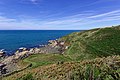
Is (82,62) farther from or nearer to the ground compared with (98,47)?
farther from the ground

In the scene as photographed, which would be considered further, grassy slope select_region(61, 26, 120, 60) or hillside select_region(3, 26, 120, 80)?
grassy slope select_region(61, 26, 120, 60)

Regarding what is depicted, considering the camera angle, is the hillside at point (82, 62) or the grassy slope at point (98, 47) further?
the grassy slope at point (98, 47)

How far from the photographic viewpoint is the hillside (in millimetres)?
26927

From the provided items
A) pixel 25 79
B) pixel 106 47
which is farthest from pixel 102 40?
pixel 25 79

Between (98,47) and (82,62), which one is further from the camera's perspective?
(98,47)

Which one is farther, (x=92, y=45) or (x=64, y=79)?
(x=92, y=45)

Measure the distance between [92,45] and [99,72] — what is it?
220ft

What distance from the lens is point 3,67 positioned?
69.9 metres

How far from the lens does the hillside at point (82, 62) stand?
26.9 meters

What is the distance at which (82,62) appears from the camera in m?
37.7

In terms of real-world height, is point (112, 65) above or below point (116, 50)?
above

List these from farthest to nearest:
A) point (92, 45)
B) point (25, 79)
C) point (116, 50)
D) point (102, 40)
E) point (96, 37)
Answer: point (96, 37) < point (102, 40) < point (92, 45) < point (116, 50) < point (25, 79)

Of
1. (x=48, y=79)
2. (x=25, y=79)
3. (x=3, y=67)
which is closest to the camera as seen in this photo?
(x=25, y=79)

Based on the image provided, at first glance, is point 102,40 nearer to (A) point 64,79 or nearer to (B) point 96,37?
(B) point 96,37
